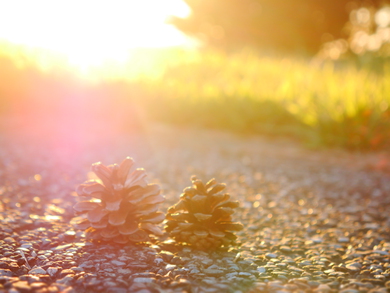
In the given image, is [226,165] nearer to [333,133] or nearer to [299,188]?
[299,188]

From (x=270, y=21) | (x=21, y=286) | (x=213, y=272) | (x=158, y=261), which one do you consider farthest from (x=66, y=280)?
(x=270, y=21)

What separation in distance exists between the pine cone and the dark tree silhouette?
58.4 ft

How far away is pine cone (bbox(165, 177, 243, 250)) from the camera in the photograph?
177 centimetres

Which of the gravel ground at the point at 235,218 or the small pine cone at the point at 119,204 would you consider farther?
the small pine cone at the point at 119,204

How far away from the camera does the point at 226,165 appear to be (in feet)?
13.8

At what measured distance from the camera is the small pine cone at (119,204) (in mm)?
1738

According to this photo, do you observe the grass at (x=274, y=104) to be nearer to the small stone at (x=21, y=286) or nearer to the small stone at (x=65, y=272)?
the small stone at (x=65, y=272)

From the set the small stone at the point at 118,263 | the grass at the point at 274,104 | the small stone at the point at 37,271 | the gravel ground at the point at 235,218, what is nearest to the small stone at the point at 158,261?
the gravel ground at the point at 235,218

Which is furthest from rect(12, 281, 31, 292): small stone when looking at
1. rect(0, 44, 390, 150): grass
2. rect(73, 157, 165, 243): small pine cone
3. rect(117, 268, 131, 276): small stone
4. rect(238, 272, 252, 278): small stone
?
rect(0, 44, 390, 150): grass

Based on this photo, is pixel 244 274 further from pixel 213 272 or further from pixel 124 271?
pixel 124 271

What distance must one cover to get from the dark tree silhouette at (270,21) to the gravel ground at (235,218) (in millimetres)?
15660

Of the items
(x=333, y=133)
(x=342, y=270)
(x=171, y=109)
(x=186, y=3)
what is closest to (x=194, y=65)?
(x=171, y=109)

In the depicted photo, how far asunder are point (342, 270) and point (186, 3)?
782 inches

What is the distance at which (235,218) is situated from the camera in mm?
2477
